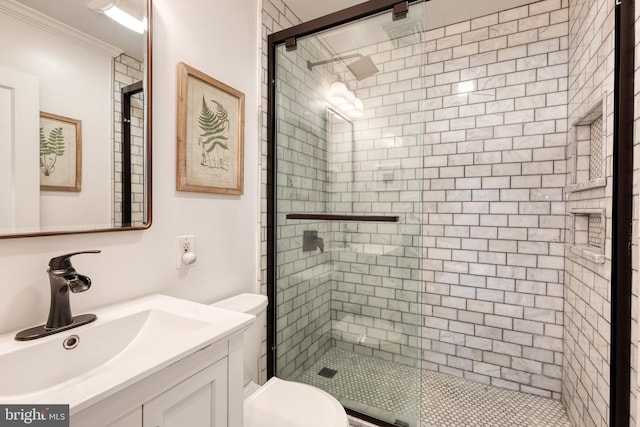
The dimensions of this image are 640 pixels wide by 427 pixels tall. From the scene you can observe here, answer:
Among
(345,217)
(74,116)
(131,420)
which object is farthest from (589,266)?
(74,116)

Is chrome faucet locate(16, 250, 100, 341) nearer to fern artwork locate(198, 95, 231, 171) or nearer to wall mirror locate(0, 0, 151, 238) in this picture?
wall mirror locate(0, 0, 151, 238)

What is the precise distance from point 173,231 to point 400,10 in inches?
63.7

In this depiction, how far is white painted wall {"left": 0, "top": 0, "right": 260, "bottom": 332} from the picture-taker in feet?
2.96

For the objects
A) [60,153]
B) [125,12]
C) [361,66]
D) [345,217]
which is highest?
[361,66]

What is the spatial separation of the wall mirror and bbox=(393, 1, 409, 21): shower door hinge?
1.20 m

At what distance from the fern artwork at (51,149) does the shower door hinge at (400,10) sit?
1622mm

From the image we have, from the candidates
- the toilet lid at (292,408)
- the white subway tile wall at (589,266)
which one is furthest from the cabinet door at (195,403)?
the white subway tile wall at (589,266)

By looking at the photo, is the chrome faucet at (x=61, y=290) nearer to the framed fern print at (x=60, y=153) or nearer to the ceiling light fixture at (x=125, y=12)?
the framed fern print at (x=60, y=153)

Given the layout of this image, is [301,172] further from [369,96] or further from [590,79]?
[590,79]

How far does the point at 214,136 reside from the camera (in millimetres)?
1495

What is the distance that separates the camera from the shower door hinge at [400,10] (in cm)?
153

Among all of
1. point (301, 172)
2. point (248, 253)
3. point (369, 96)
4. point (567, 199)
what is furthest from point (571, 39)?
point (248, 253)

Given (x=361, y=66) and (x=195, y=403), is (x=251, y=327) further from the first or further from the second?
(x=361, y=66)

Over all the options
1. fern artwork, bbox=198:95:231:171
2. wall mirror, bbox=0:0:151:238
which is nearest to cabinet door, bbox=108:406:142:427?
wall mirror, bbox=0:0:151:238
